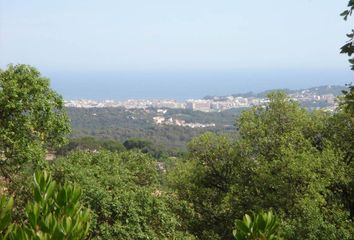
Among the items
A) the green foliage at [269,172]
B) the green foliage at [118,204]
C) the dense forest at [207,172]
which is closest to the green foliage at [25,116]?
the dense forest at [207,172]

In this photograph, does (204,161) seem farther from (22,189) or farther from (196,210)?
(22,189)

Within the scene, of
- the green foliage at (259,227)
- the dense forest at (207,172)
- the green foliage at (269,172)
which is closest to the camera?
the green foliage at (259,227)

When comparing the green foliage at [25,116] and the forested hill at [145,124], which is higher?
the green foliage at [25,116]

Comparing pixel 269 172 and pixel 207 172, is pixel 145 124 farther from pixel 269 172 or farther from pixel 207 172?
pixel 269 172

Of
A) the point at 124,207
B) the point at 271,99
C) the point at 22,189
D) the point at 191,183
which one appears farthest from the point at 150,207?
the point at 271,99

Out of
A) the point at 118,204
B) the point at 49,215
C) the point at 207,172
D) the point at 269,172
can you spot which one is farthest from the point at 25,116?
the point at 49,215

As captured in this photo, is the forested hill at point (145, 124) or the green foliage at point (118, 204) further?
the forested hill at point (145, 124)

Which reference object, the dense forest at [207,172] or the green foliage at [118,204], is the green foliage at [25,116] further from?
the green foliage at [118,204]
